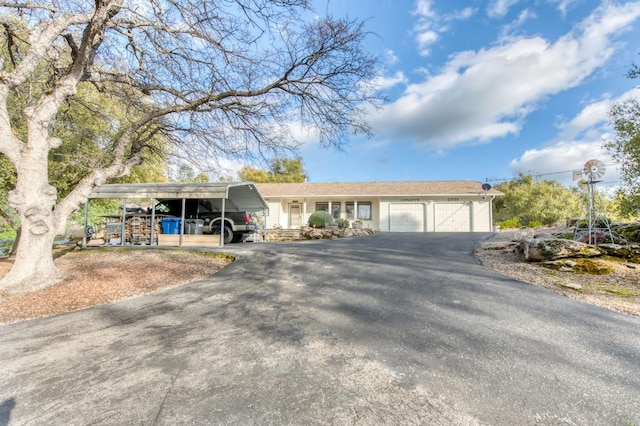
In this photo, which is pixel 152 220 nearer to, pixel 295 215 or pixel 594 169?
pixel 295 215

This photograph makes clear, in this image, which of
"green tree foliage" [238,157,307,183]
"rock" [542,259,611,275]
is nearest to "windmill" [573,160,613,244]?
"rock" [542,259,611,275]

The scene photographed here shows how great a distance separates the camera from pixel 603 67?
11.2 m

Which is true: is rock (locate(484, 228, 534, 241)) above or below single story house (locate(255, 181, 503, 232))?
below

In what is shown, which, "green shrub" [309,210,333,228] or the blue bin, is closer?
the blue bin

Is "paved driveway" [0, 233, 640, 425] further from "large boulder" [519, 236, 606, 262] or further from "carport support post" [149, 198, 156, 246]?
"carport support post" [149, 198, 156, 246]

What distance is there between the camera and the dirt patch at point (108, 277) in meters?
4.59

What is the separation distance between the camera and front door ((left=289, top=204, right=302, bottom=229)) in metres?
22.2

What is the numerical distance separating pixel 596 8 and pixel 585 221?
21.1 ft

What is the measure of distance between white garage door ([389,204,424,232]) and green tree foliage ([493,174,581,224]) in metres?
11.3

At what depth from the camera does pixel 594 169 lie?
7617 mm

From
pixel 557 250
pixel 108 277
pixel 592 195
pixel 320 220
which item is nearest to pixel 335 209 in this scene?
pixel 320 220

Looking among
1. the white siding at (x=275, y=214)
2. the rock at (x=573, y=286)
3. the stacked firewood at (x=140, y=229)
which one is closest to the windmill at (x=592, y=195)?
the rock at (x=573, y=286)

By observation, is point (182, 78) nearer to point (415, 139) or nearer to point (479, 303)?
point (479, 303)

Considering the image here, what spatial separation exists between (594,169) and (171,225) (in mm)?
13578
